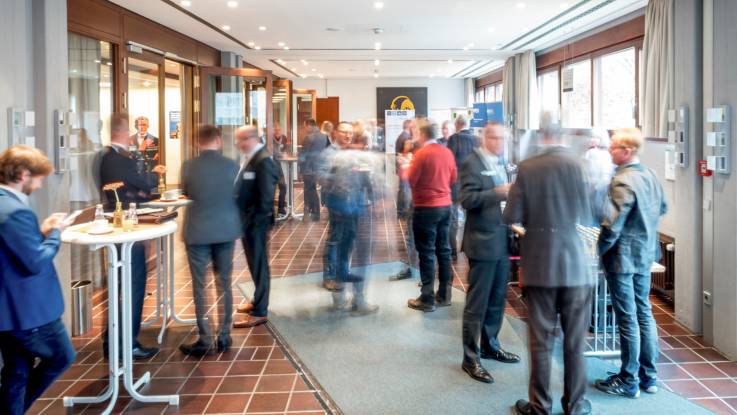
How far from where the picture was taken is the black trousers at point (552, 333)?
2979 mm

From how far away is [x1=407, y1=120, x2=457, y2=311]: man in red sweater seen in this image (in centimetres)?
495

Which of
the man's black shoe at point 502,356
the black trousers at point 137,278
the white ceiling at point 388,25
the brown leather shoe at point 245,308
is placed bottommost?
the man's black shoe at point 502,356

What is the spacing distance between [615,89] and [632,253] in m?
6.87

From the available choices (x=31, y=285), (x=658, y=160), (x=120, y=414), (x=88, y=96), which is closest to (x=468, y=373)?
(x=120, y=414)

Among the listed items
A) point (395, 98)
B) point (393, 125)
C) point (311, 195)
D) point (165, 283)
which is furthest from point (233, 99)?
point (395, 98)

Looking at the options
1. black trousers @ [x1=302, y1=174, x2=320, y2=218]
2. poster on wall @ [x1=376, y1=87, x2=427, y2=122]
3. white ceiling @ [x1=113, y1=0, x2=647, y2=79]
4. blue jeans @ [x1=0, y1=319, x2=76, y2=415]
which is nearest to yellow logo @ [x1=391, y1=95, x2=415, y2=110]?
poster on wall @ [x1=376, y1=87, x2=427, y2=122]

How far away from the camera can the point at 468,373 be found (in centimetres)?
380

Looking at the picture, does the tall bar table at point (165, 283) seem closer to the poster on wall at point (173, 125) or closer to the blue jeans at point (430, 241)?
the blue jeans at point (430, 241)

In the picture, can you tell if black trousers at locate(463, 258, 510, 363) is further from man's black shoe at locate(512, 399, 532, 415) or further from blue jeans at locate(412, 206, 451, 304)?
blue jeans at locate(412, 206, 451, 304)

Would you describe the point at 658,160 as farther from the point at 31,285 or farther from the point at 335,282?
the point at 31,285

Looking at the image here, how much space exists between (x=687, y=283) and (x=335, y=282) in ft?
9.67

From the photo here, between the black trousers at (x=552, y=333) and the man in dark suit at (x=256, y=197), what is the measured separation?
2.19 meters

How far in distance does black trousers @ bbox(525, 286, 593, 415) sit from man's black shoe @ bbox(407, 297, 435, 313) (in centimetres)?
212

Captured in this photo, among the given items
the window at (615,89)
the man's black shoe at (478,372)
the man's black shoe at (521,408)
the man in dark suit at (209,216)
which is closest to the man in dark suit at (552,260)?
the man's black shoe at (521,408)
